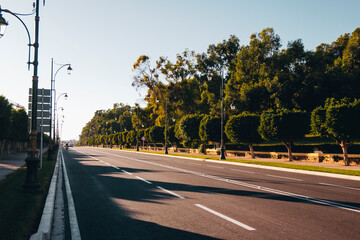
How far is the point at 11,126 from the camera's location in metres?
32.2

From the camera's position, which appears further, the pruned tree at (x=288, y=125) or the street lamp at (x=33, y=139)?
the pruned tree at (x=288, y=125)

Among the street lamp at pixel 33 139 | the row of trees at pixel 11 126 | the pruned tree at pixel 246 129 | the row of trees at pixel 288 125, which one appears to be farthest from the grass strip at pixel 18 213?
the pruned tree at pixel 246 129

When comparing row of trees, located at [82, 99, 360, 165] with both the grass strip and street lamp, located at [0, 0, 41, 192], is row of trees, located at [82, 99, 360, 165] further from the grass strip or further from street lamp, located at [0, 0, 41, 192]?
the grass strip

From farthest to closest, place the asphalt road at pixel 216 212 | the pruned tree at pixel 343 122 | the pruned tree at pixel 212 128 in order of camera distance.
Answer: the pruned tree at pixel 212 128 < the pruned tree at pixel 343 122 < the asphalt road at pixel 216 212

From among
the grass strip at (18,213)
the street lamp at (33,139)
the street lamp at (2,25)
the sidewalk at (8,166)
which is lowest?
the sidewalk at (8,166)

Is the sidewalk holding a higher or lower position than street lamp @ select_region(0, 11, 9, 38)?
lower

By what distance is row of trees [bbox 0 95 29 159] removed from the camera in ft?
97.2

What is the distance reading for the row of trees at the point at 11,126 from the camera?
97.2 ft

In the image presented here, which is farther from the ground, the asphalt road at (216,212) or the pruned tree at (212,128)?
the pruned tree at (212,128)

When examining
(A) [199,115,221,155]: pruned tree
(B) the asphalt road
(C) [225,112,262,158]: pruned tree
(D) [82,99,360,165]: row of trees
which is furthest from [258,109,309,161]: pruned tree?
(B) the asphalt road

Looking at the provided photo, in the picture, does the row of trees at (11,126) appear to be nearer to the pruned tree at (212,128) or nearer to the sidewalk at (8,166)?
the sidewalk at (8,166)

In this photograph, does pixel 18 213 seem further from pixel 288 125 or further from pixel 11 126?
pixel 11 126

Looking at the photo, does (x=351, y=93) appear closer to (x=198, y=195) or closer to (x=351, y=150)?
(x=351, y=150)

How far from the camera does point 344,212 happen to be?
7258 mm
